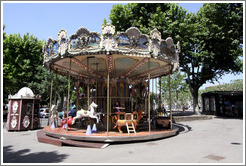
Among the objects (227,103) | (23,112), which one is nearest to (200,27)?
(227,103)

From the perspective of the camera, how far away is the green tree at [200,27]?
18703 millimetres

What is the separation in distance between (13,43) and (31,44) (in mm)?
2331

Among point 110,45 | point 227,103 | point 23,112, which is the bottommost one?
point 23,112

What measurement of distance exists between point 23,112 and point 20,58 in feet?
50.2

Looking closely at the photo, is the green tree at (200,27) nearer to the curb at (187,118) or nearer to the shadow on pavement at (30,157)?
the curb at (187,118)

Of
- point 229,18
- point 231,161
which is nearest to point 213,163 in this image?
point 231,161

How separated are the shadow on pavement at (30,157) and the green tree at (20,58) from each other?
21.3 metres

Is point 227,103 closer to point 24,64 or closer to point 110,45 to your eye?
point 110,45

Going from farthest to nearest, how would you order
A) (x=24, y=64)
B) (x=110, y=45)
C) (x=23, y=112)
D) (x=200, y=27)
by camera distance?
(x=24, y=64)
(x=200, y=27)
(x=23, y=112)
(x=110, y=45)

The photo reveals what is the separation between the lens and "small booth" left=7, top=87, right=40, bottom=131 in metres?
12.9

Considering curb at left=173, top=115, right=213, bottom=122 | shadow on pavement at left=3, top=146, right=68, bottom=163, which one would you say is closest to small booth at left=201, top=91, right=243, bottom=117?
curb at left=173, top=115, right=213, bottom=122

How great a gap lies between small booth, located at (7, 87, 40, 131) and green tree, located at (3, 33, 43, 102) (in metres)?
13.2

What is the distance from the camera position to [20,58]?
25.3 metres

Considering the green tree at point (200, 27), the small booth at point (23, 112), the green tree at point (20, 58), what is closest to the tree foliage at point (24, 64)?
the green tree at point (20, 58)
